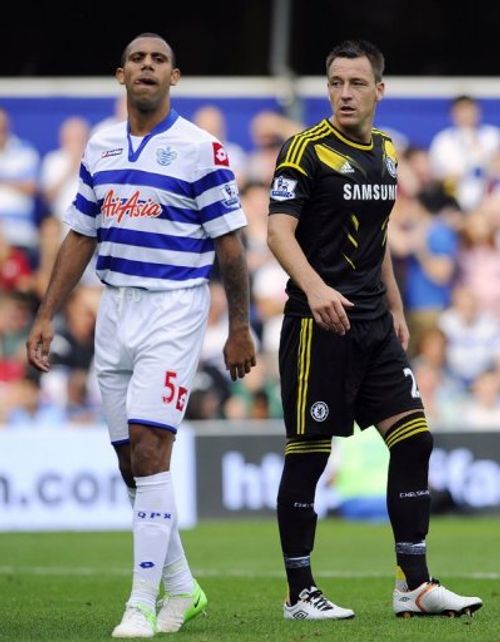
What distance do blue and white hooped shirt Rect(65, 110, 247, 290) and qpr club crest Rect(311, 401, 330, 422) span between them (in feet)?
2.54

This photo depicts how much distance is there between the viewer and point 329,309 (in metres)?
6.95

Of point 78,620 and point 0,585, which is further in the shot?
point 0,585

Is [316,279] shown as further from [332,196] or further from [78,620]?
[78,620]

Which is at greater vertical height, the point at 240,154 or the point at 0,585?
the point at 240,154

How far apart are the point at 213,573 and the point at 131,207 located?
4.09 meters

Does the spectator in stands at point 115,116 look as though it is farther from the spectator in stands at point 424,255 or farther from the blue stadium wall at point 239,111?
the spectator in stands at point 424,255

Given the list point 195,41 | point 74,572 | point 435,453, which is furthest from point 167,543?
point 195,41

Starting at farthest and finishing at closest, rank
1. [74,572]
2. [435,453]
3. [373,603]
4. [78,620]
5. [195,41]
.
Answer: [195,41] < [435,453] < [74,572] < [373,603] < [78,620]

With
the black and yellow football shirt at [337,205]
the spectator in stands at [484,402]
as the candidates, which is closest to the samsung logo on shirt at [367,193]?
the black and yellow football shirt at [337,205]

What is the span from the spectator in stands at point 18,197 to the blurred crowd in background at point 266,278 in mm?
11

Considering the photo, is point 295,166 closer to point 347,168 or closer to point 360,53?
point 347,168

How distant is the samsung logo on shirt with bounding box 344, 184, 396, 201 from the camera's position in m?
7.39

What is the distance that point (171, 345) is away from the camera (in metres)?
7.09

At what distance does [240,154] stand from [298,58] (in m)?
2.28
